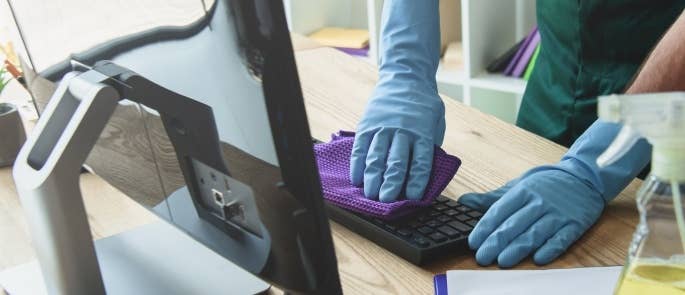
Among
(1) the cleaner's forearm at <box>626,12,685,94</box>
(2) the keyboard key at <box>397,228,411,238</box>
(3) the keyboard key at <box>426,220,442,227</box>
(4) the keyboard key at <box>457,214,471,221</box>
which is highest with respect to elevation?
(1) the cleaner's forearm at <box>626,12,685,94</box>

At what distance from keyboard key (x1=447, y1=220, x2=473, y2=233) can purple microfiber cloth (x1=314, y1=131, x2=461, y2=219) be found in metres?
0.05

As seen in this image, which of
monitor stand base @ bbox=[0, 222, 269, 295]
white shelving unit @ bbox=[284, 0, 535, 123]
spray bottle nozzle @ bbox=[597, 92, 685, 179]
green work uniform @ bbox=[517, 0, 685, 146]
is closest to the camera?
spray bottle nozzle @ bbox=[597, 92, 685, 179]

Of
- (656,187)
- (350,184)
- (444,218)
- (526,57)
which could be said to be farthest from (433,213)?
(526,57)

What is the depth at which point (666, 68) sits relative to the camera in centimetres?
115

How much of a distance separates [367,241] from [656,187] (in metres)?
0.50

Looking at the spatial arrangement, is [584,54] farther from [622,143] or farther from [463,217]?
[622,143]

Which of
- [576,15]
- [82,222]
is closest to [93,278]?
[82,222]

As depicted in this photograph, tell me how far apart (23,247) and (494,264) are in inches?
25.3

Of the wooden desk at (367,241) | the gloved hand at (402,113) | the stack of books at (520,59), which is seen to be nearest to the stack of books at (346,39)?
the stack of books at (520,59)

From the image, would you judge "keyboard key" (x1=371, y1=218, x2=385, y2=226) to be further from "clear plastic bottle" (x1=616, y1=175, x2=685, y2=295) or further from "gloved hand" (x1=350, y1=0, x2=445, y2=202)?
"clear plastic bottle" (x1=616, y1=175, x2=685, y2=295)

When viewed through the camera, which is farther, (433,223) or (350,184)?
(350,184)

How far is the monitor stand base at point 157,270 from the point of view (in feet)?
3.28

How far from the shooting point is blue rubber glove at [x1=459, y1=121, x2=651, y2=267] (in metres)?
1.03

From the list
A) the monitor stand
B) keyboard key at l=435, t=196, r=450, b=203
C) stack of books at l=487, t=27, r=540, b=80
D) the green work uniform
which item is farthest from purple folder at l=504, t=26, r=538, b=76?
the monitor stand
